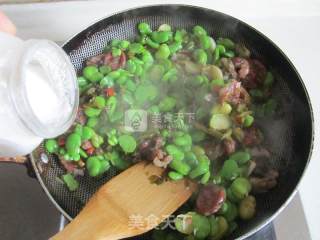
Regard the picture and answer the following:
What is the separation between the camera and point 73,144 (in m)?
0.93

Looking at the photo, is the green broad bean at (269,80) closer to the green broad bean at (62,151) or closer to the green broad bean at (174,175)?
the green broad bean at (174,175)

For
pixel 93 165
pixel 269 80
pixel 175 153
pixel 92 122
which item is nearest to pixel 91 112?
pixel 92 122

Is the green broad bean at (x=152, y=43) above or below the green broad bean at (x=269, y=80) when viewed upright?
above

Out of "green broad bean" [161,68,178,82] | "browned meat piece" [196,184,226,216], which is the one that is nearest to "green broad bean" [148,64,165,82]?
"green broad bean" [161,68,178,82]

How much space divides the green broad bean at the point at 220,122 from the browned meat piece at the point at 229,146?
37 mm

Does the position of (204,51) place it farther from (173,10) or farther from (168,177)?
(168,177)

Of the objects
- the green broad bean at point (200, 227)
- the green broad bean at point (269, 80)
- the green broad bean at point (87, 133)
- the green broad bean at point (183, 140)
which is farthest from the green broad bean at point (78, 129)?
the green broad bean at point (269, 80)

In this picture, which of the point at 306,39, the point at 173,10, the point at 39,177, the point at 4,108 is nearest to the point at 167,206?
the point at 39,177

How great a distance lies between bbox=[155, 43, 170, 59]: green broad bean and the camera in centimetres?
105

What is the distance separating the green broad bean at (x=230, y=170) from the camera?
0.90 m

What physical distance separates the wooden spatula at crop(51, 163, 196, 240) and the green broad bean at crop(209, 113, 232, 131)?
15cm

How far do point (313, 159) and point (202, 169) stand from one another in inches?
12.4

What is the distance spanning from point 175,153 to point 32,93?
359 millimetres

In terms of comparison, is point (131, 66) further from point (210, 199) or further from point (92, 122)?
point (210, 199)
